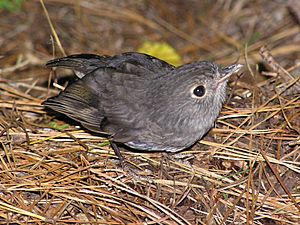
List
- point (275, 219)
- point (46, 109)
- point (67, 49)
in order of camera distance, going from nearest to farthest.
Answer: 1. point (275, 219)
2. point (46, 109)
3. point (67, 49)

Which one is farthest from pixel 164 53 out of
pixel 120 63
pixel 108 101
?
pixel 108 101

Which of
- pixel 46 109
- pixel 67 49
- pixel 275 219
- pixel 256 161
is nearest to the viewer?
pixel 275 219

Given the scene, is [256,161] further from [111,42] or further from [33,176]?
[111,42]

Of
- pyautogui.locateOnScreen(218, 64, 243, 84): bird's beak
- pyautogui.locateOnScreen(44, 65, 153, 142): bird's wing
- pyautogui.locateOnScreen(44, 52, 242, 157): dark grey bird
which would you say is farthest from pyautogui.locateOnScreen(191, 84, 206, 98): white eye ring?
pyautogui.locateOnScreen(44, 65, 153, 142): bird's wing

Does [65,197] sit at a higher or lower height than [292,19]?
lower

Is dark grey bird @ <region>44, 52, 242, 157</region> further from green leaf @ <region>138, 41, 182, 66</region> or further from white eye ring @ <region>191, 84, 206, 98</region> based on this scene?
green leaf @ <region>138, 41, 182, 66</region>

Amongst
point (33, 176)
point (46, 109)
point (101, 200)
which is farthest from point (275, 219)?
point (46, 109)

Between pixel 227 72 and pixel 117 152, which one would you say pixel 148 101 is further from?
pixel 227 72

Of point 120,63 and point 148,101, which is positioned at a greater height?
point 120,63

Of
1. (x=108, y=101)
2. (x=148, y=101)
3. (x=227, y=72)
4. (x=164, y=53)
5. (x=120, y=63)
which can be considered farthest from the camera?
(x=164, y=53)
